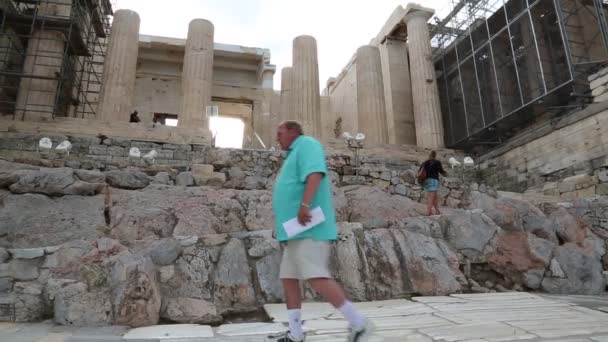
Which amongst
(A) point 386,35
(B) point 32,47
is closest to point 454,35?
(A) point 386,35

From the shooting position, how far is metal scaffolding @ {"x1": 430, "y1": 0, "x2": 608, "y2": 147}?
13735 mm

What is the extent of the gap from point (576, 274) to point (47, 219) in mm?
7069

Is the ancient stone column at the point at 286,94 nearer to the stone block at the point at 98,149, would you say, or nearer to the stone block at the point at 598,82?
the stone block at the point at 98,149

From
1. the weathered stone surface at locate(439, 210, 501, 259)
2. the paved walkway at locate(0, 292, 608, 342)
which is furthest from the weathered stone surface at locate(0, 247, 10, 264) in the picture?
the weathered stone surface at locate(439, 210, 501, 259)

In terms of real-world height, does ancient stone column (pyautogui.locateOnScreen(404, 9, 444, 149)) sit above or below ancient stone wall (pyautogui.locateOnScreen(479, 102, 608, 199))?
above

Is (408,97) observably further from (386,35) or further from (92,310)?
(92,310)

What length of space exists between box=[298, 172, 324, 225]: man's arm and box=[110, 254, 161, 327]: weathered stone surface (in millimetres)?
1760

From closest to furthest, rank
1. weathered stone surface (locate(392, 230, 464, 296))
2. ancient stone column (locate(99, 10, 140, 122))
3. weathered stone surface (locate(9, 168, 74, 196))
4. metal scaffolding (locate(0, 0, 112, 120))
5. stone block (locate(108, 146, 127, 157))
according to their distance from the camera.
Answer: weathered stone surface (locate(392, 230, 464, 296)) → weathered stone surface (locate(9, 168, 74, 196)) → stone block (locate(108, 146, 127, 157)) → metal scaffolding (locate(0, 0, 112, 120)) → ancient stone column (locate(99, 10, 140, 122))

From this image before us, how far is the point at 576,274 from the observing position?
494 centimetres

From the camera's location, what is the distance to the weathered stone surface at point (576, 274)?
4785mm

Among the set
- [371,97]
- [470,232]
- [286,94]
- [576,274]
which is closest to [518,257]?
[470,232]

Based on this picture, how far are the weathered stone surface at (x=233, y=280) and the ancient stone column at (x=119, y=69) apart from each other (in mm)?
12092

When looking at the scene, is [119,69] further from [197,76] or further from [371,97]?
[371,97]

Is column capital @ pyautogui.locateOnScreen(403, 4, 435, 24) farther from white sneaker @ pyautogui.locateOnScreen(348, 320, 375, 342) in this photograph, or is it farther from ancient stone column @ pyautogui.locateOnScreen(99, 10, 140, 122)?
white sneaker @ pyautogui.locateOnScreen(348, 320, 375, 342)
